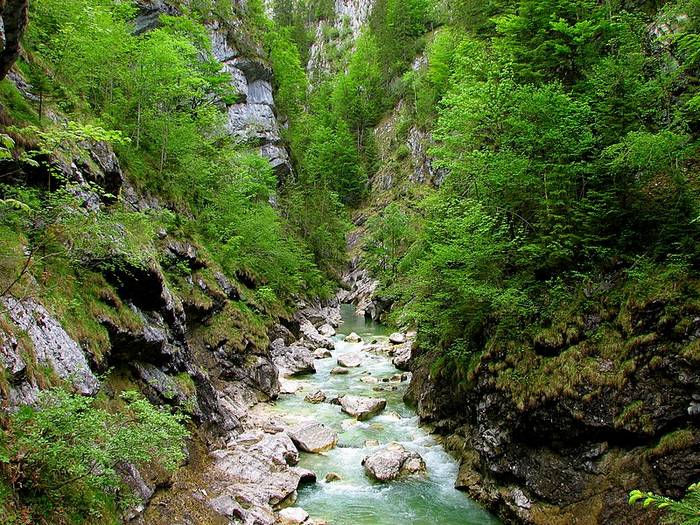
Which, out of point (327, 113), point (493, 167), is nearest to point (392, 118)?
point (327, 113)

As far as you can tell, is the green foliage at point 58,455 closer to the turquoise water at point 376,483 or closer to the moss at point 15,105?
the turquoise water at point 376,483

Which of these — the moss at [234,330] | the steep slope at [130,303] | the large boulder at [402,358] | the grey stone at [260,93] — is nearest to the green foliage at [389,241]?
the large boulder at [402,358]

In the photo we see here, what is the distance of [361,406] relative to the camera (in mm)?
Answer: 16203

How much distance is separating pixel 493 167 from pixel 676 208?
5075 mm

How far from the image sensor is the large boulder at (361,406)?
1585cm

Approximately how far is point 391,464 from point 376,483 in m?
0.70

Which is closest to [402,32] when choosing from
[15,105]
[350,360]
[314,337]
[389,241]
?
[389,241]

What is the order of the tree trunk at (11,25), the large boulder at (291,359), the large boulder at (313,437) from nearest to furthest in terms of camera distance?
the tree trunk at (11,25)
the large boulder at (313,437)
the large boulder at (291,359)

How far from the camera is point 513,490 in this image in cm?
1017

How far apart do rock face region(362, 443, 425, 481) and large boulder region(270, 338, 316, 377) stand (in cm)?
874

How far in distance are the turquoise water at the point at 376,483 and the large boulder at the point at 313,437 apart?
9.8 inches

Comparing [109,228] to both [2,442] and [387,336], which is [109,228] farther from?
[387,336]

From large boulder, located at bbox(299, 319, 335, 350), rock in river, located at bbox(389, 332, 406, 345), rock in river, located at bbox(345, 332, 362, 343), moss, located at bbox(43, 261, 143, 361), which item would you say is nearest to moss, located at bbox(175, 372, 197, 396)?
moss, located at bbox(43, 261, 143, 361)

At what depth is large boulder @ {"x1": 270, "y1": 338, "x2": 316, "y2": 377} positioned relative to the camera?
820 inches
